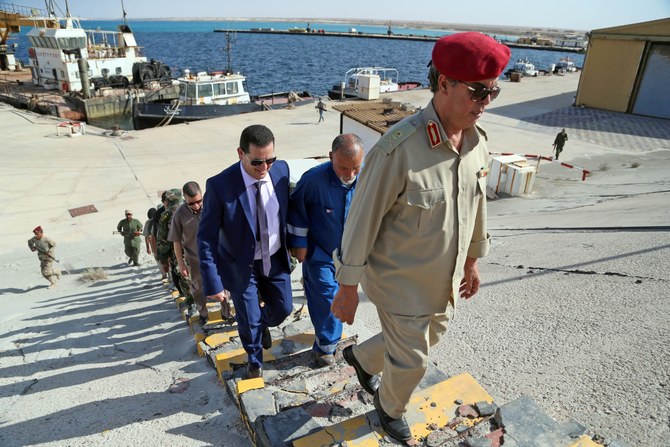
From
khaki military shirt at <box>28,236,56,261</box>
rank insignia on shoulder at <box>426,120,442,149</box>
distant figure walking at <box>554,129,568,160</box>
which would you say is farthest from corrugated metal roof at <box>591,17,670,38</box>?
khaki military shirt at <box>28,236,56,261</box>

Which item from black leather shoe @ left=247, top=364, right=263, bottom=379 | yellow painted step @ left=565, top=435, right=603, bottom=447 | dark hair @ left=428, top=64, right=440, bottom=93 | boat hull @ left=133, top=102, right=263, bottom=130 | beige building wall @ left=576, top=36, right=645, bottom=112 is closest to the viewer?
dark hair @ left=428, top=64, right=440, bottom=93

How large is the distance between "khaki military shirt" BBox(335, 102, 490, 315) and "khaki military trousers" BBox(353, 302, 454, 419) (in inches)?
2.3

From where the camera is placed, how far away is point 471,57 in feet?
5.34

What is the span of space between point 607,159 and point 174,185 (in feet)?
43.2

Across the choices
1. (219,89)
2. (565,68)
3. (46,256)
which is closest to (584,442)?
(46,256)

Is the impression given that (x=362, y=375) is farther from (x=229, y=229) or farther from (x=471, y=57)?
(x=471, y=57)

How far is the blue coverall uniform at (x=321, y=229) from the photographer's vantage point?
2973mm

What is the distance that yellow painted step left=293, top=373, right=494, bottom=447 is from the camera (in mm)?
2199

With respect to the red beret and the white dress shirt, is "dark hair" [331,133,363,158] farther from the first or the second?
the red beret

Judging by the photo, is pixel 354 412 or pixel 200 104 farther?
pixel 200 104

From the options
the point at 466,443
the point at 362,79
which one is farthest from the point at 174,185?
the point at 362,79

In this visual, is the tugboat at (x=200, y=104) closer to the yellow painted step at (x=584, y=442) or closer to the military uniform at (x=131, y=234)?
the military uniform at (x=131, y=234)

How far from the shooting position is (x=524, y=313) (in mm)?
3537

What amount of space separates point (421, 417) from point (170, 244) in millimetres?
3269
